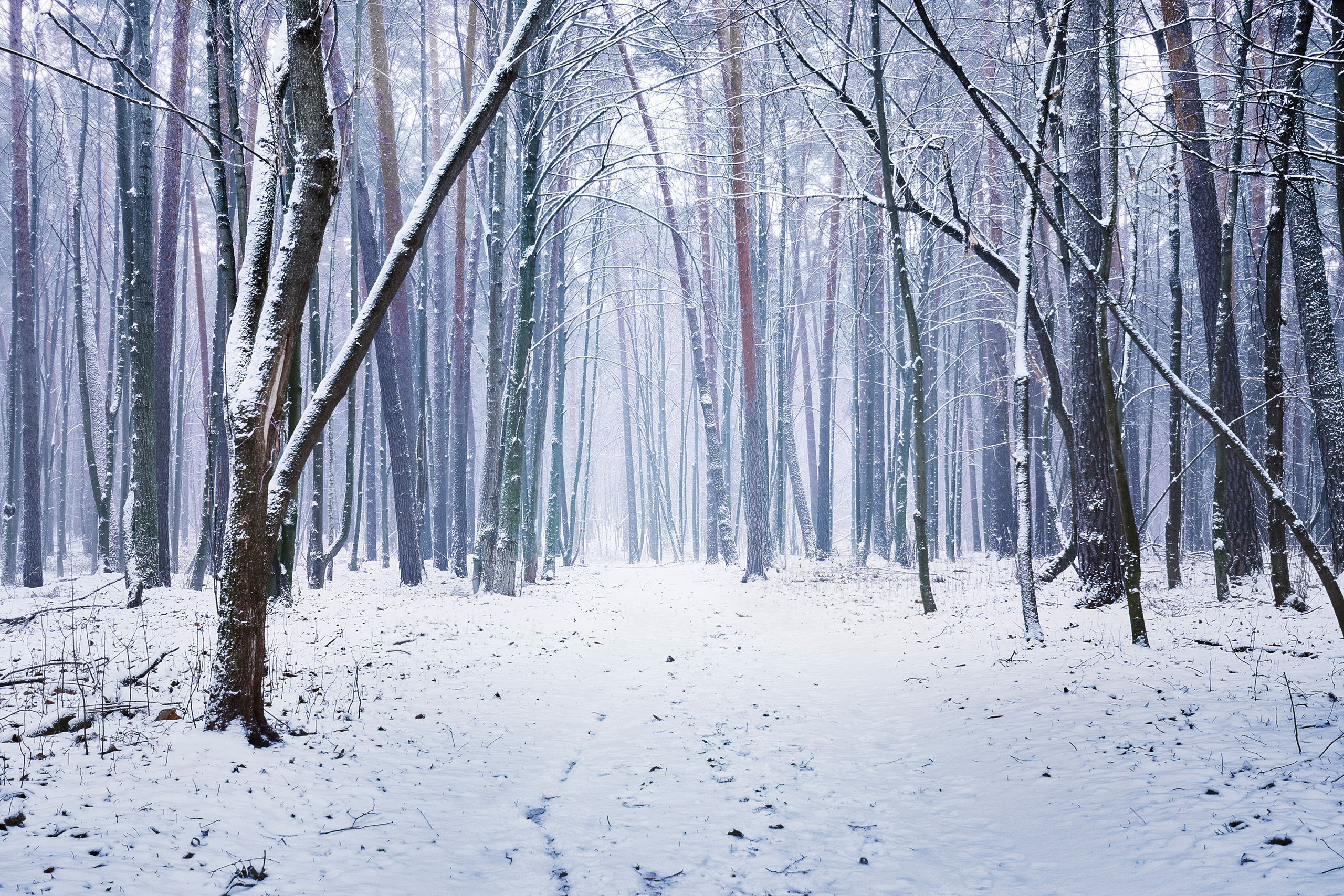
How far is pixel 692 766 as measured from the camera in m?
4.25

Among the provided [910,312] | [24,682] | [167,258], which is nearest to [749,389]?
[910,312]

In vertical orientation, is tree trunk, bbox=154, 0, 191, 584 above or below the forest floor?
above

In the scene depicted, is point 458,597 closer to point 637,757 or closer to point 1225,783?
point 637,757

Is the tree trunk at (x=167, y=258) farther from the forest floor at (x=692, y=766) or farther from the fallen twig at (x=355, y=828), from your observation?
the fallen twig at (x=355, y=828)

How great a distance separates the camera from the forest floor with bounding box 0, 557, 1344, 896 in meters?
2.79

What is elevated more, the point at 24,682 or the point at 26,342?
the point at 26,342

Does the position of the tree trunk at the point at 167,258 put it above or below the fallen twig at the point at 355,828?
above

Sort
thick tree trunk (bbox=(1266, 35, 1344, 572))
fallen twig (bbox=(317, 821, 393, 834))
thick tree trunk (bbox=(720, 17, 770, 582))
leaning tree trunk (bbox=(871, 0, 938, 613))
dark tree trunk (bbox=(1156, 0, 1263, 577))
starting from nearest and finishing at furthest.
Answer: fallen twig (bbox=(317, 821, 393, 834))
thick tree trunk (bbox=(1266, 35, 1344, 572))
leaning tree trunk (bbox=(871, 0, 938, 613))
dark tree trunk (bbox=(1156, 0, 1263, 577))
thick tree trunk (bbox=(720, 17, 770, 582))

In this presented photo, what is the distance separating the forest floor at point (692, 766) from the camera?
2.79m

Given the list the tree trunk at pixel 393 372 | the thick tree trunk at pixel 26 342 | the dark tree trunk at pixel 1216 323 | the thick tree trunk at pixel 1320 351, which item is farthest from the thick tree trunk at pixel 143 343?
the dark tree trunk at pixel 1216 323

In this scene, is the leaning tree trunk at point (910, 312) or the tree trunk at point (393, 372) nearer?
the leaning tree trunk at point (910, 312)

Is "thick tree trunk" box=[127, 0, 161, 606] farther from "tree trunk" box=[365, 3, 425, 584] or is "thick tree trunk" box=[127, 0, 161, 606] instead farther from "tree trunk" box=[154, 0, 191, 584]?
"tree trunk" box=[365, 3, 425, 584]

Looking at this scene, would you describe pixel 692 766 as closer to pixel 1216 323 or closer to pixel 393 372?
pixel 1216 323

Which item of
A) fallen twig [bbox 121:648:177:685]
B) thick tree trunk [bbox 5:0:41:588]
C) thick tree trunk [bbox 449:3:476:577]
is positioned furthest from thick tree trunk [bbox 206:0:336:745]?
thick tree trunk [bbox 5:0:41:588]
